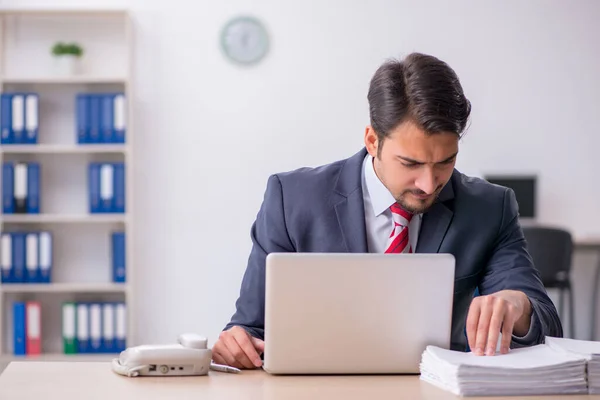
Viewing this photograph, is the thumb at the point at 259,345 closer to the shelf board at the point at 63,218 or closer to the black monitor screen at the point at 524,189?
the shelf board at the point at 63,218

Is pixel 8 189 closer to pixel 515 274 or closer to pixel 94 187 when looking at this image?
pixel 94 187

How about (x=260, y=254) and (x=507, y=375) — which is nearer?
(x=507, y=375)

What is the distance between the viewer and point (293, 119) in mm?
5152

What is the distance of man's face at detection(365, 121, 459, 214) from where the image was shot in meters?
1.84

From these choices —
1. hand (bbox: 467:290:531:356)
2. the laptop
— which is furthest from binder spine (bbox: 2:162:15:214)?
hand (bbox: 467:290:531:356)

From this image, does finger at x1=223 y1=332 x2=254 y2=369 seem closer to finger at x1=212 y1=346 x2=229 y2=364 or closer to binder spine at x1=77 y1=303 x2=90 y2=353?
finger at x1=212 y1=346 x2=229 y2=364

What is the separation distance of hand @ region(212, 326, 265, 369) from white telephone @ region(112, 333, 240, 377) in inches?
4.3

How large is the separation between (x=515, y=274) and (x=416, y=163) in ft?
1.17

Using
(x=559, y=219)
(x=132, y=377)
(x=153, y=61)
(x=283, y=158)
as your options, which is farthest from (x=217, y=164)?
(x=132, y=377)

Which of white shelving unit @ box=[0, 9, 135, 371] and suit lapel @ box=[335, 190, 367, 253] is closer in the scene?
suit lapel @ box=[335, 190, 367, 253]

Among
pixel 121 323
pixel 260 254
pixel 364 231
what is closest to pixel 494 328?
pixel 364 231

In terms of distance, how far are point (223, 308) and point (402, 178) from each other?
3.40 meters

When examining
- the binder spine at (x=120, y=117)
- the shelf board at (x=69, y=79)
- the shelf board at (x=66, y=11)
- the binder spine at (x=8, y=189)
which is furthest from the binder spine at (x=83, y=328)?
the shelf board at (x=66, y=11)

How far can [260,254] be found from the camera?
2035 mm
